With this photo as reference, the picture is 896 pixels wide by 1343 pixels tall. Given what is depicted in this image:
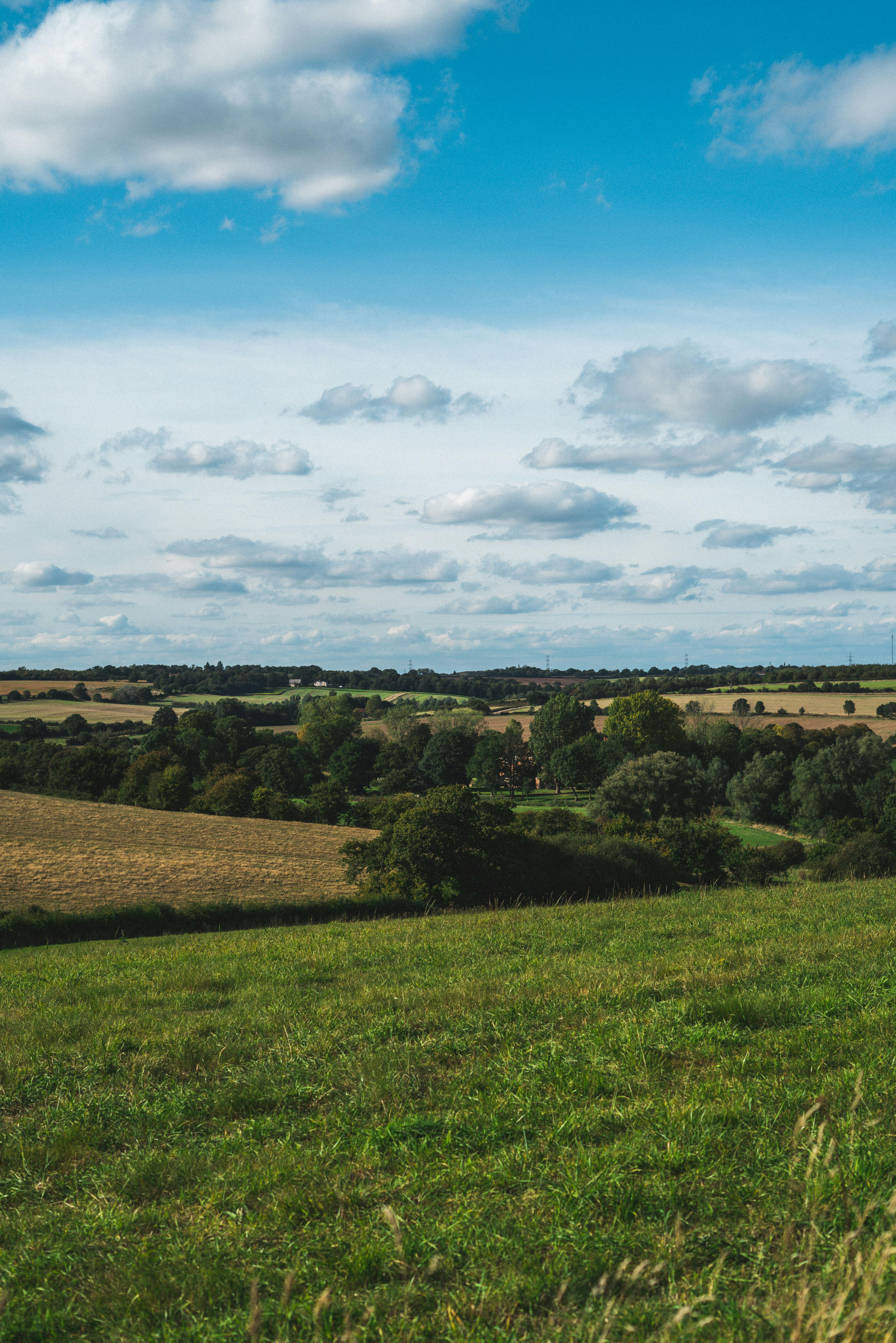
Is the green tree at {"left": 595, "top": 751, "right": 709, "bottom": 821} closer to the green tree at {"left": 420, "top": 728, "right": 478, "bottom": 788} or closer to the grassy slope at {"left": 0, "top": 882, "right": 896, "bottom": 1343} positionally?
the green tree at {"left": 420, "top": 728, "right": 478, "bottom": 788}

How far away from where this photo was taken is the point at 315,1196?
4211 millimetres

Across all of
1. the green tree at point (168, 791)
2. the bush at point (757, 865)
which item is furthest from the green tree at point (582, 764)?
the green tree at point (168, 791)

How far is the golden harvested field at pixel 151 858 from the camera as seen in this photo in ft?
139

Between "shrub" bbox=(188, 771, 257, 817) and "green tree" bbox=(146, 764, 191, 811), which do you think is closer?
"shrub" bbox=(188, 771, 257, 817)

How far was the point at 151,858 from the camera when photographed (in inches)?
2099

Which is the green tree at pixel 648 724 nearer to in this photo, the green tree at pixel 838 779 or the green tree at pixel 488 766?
the green tree at pixel 488 766

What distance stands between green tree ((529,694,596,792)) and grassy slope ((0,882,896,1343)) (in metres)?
101

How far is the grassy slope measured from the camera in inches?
135

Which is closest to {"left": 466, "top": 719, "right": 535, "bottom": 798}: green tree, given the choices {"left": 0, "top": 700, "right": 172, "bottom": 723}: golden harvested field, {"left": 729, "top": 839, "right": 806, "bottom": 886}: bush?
{"left": 0, "top": 700, "right": 172, "bottom": 723}: golden harvested field

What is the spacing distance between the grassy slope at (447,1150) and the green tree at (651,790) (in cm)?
6763

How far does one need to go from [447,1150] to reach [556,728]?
106505mm

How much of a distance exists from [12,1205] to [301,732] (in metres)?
116

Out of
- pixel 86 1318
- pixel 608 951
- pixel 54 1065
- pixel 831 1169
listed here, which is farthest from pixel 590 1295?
pixel 608 951

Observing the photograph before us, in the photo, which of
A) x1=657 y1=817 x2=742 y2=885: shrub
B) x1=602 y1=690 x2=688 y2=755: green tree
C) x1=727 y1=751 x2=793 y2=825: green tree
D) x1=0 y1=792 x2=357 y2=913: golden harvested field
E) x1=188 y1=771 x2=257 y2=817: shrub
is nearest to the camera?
x1=0 y1=792 x2=357 y2=913: golden harvested field
